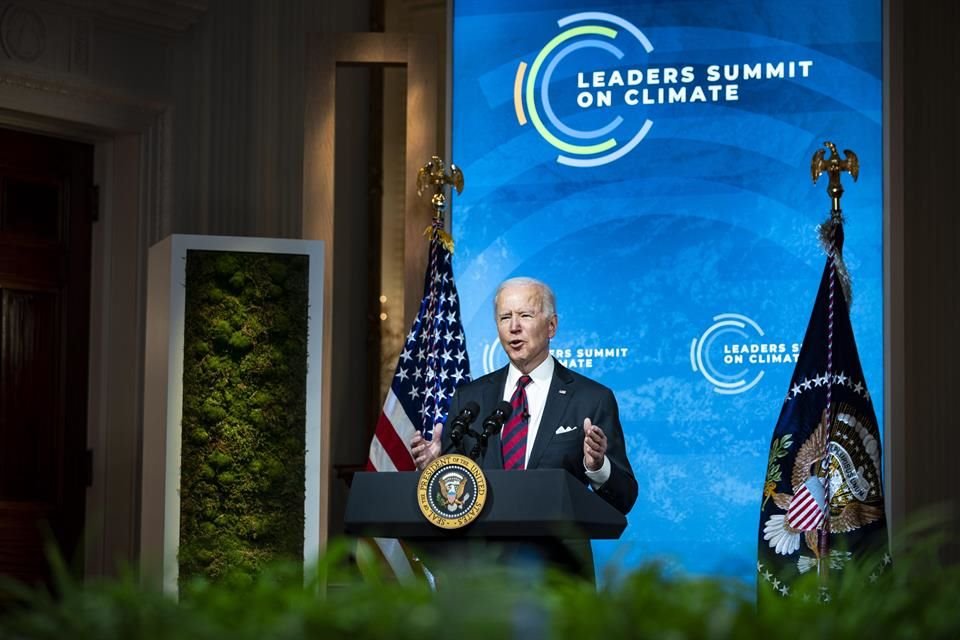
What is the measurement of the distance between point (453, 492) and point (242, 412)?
2.16 metres

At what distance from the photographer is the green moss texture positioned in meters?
5.43

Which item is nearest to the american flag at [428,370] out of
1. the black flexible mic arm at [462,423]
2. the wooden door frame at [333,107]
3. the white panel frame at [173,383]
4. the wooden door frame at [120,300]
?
the white panel frame at [173,383]

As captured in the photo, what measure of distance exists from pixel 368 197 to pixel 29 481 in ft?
7.71

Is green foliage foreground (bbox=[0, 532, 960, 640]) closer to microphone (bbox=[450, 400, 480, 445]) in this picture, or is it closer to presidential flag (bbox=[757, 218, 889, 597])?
microphone (bbox=[450, 400, 480, 445])

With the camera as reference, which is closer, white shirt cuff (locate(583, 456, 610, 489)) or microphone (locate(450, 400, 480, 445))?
microphone (locate(450, 400, 480, 445))

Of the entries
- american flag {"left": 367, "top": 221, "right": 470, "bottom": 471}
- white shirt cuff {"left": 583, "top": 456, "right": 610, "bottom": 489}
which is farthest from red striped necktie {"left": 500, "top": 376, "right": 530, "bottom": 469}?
american flag {"left": 367, "top": 221, "right": 470, "bottom": 471}

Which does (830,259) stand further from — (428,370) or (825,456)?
(428,370)

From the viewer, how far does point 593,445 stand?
4.03 metres

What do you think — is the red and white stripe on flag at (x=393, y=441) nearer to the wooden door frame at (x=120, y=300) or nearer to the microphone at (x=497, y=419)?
the wooden door frame at (x=120, y=300)

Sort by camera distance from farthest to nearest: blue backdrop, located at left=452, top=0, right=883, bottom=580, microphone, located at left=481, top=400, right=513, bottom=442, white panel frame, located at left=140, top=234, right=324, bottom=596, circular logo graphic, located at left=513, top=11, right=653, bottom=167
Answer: circular logo graphic, located at left=513, top=11, right=653, bottom=167 → blue backdrop, located at left=452, top=0, right=883, bottom=580 → white panel frame, located at left=140, top=234, right=324, bottom=596 → microphone, located at left=481, top=400, right=513, bottom=442

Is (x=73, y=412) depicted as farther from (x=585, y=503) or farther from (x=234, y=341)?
(x=585, y=503)

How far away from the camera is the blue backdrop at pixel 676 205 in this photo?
5.98m

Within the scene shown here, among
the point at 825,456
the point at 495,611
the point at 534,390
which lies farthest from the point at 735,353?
the point at 495,611

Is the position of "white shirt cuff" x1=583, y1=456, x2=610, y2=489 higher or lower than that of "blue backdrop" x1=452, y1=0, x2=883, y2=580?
lower
